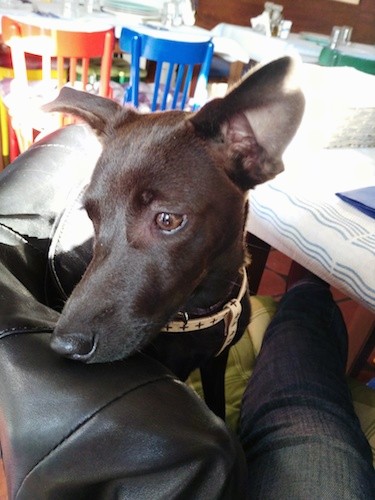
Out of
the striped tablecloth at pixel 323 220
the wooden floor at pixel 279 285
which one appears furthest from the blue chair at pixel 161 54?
the striped tablecloth at pixel 323 220

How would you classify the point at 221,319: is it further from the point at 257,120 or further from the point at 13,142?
the point at 13,142

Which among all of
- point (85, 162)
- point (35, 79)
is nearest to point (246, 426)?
point (85, 162)

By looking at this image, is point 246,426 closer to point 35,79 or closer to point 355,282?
point 355,282

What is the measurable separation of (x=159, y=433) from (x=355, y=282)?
52cm

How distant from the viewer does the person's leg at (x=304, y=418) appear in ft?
2.23

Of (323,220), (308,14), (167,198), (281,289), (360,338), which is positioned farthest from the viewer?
(308,14)

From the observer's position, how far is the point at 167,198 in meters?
0.72

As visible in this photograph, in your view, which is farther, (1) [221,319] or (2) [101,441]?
(1) [221,319]

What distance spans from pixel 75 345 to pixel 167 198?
0.28m

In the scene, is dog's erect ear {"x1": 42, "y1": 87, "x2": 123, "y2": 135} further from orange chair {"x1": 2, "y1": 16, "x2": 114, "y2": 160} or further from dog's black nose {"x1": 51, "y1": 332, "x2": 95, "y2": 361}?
orange chair {"x1": 2, "y1": 16, "x2": 114, "y2": 160}

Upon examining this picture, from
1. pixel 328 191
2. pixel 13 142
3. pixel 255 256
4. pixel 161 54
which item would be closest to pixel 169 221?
pixel 328 191

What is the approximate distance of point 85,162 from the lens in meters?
0.95

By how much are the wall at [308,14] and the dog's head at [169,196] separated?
335 cm

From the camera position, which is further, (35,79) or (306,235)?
(35,79)
